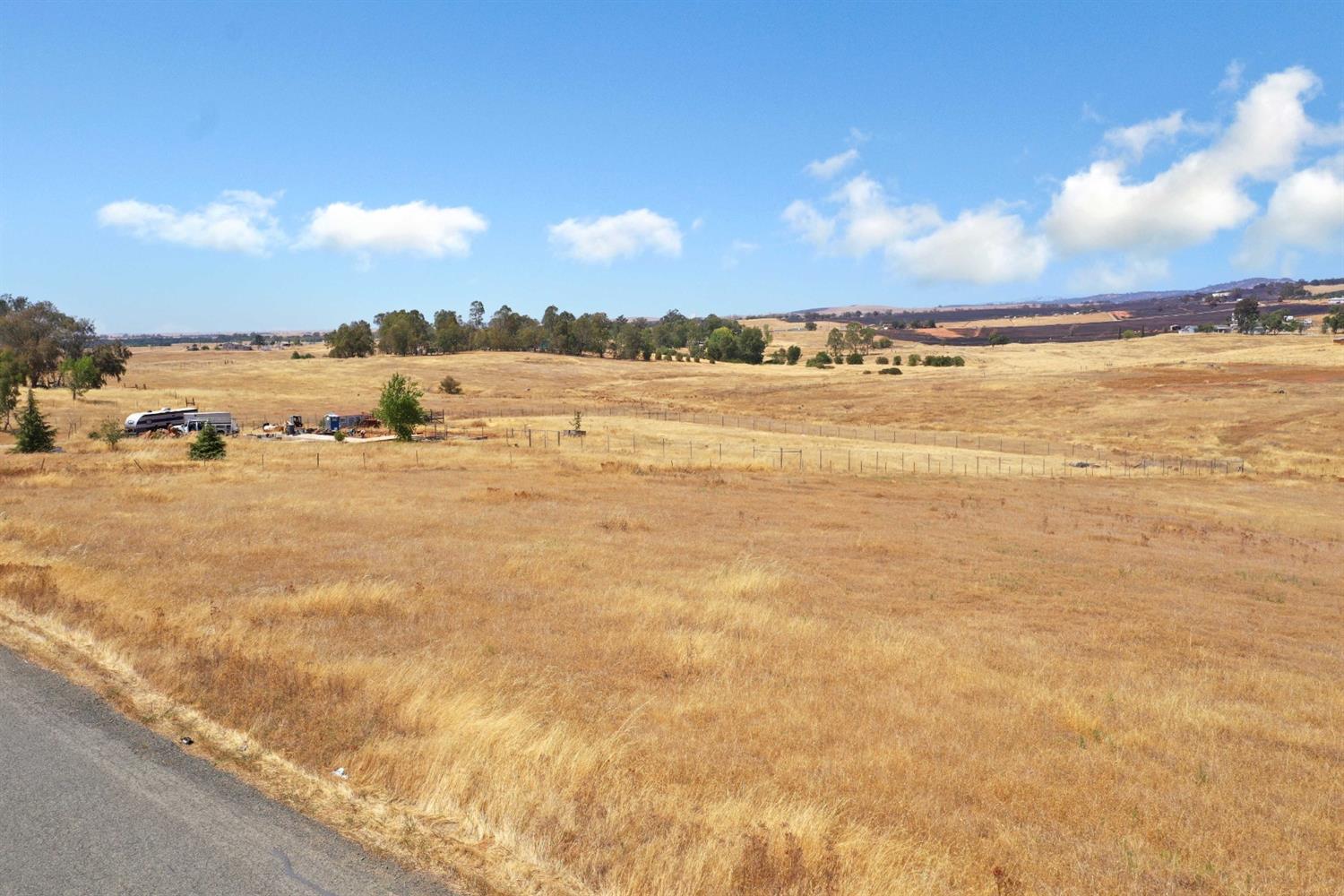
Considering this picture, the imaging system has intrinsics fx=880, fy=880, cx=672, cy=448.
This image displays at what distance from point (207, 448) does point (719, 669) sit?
142ft

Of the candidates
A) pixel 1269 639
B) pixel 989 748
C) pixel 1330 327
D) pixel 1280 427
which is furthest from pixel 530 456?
pixel 1330 327

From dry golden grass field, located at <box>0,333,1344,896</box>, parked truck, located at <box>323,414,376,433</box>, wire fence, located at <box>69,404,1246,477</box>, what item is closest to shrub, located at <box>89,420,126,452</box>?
wire fence, located at <box>69,404,1246,477</box>

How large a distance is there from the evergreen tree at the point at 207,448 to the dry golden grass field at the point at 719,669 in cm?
579

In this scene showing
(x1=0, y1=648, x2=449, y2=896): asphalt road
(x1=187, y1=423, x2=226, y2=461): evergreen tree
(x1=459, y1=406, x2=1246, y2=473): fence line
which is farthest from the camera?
(x1=459, y1=406, x2=1246, y2=473): fence line

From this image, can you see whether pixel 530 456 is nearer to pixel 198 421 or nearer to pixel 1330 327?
pixel 198 421

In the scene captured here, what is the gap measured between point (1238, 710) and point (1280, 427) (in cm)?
7992

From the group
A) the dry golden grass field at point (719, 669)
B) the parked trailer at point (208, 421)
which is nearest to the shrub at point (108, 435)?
the parked trailer at point (208, 421)

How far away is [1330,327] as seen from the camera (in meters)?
189

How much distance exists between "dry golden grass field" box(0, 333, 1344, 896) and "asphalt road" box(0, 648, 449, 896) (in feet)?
1.18

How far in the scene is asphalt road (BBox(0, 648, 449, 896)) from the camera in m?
7.21

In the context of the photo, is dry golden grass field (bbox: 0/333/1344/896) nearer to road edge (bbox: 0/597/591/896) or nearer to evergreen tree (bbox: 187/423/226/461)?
road edge (bbox: 0/597/591/896)

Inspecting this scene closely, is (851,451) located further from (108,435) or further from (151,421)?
(151,421)

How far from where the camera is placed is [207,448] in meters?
48.5

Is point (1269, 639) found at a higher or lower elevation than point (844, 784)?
lower
